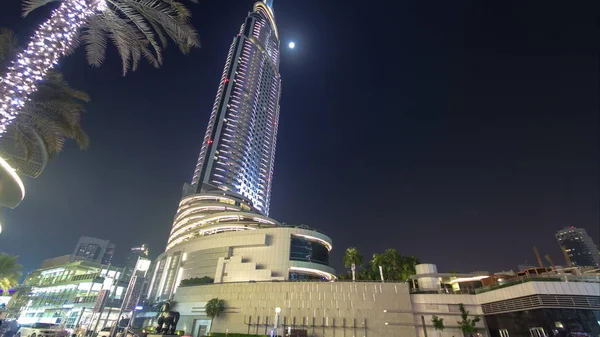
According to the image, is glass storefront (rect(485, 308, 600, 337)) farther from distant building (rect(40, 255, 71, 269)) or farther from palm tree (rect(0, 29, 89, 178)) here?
distant building (rect(40, 255, 71, 269))

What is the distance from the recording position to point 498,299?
35500mm

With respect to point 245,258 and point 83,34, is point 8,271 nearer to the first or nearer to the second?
point 245,258

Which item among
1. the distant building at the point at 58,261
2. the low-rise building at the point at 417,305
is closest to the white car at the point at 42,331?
the low-rise building at the point at 417,305

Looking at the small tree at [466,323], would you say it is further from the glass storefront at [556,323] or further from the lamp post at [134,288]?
the lamp post at [134,288]

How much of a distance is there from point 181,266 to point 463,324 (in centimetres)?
6808

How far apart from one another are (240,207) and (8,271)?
167ft

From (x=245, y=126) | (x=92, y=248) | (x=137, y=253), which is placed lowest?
(x=137, y=253)

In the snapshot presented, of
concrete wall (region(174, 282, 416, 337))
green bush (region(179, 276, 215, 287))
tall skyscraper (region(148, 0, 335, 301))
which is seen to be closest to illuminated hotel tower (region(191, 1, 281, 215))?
tall skyscraper (region(148, 0, 335, 301))

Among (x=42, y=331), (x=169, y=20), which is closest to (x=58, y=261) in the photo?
(x=42, y=331)

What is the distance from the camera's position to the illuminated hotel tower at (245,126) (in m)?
111

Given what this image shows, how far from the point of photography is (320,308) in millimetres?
45000

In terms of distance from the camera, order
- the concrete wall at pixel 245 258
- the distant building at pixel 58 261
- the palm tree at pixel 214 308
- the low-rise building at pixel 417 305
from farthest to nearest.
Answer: the distant building at pixel 58 261 → the concrete wall at pixel 245 258 → the palm tree at pixel 214 308 → the low-rise building at pixel 417 305

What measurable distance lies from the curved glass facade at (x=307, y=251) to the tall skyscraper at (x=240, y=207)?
0.24 metres

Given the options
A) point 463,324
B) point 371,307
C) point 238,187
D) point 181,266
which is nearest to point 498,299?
point 463,324
